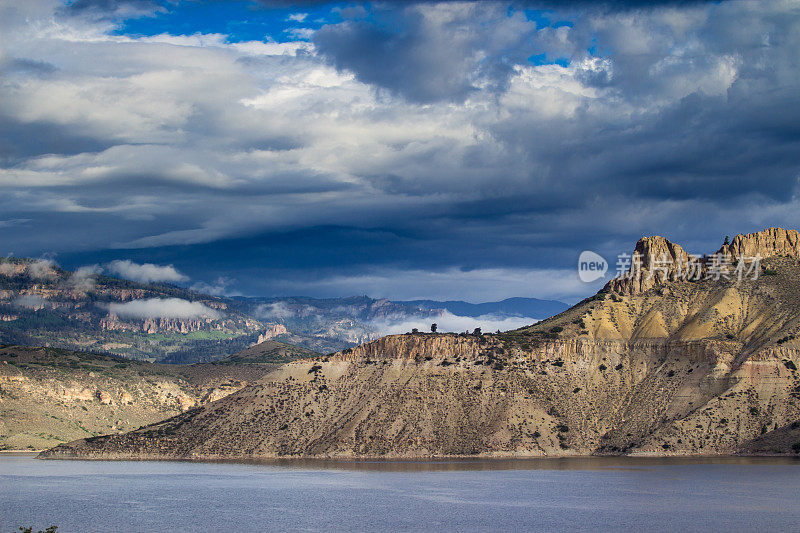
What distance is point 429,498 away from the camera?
140000 mm

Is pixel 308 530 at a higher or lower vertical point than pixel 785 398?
lower

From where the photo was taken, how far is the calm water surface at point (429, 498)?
118m

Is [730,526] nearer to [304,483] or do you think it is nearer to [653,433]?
[304,483]

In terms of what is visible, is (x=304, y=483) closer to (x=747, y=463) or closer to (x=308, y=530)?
(x=308, y=530)

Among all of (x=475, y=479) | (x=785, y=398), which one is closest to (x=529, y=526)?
(x=475, y=479)

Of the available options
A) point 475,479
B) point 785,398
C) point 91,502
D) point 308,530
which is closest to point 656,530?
point 308,530

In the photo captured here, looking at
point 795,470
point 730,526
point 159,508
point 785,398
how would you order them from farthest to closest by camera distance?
1. point 785,398
2. point 795,470
3. point 159,508
4. point 730,526

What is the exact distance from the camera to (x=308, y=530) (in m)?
116

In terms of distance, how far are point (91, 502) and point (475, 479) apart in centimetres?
6150

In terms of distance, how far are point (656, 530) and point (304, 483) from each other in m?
69.8

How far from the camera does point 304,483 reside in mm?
163125

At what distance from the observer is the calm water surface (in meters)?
118

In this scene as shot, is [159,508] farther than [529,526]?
Yes

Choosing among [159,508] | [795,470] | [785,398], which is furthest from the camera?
[785,398]
